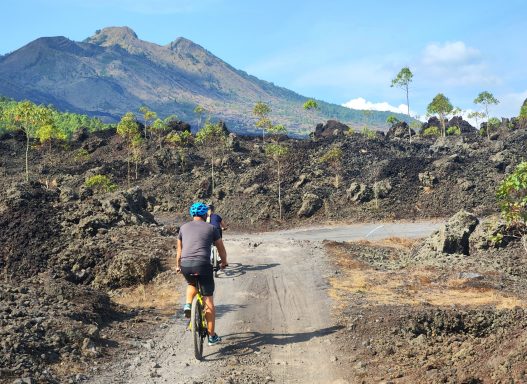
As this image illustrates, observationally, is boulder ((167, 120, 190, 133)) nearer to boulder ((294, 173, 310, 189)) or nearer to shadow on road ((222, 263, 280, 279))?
boulder ((294, 173, 310, 189))

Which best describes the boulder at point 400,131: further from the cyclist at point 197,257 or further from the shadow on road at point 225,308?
the cyclist at point 197,257

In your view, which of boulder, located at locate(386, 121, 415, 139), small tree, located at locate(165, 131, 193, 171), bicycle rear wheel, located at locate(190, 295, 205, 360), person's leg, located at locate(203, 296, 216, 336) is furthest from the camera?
boulder, located at locate(386, 121, 415, 139)

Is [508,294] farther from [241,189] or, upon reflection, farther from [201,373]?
[241,189]

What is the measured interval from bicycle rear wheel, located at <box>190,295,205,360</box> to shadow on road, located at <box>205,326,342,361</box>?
31 cm

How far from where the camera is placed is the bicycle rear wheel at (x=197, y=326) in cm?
912

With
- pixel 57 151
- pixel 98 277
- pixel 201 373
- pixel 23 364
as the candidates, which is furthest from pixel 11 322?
pixel 57 151

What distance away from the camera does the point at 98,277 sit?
60.2 feet

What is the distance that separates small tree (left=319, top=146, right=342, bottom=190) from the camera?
52.7 m

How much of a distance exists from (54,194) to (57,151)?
183 ft

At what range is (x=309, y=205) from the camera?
4616cm

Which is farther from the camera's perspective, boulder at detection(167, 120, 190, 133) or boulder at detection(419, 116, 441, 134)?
boulder at detection(419, 116, 441, 134)

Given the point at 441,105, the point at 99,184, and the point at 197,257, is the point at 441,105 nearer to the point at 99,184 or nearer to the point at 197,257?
the point at 99,184

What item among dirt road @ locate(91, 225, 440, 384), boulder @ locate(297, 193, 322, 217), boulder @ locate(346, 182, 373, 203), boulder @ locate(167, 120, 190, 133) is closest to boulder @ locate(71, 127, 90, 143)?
boulder @ locate(167, 120, 190, 133)

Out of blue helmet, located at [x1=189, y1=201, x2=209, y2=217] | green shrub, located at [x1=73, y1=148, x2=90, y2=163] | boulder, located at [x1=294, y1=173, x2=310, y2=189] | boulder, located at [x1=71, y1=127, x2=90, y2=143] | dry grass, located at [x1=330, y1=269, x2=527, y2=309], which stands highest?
boulder, located at [x1=71, y1=127, x2=90, y2=143]
